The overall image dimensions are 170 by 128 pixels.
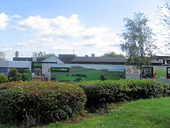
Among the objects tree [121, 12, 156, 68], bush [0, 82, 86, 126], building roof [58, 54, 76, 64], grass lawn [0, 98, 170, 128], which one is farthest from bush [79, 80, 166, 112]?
building roof [58, 54, 76, 64]

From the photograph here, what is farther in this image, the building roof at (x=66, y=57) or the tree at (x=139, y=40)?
the building roof at (x=66, y=57)

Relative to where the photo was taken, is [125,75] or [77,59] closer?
[125,75]

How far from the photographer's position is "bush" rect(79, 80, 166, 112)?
27.0ft

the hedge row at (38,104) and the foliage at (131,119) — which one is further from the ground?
the hedge row at (38,104)

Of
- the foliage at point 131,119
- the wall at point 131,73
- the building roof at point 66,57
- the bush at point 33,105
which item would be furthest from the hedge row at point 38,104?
the building roof at point 66,57

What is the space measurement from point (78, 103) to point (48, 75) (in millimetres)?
35994

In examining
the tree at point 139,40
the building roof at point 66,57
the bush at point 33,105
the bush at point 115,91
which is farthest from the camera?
the building roof at point 66,57

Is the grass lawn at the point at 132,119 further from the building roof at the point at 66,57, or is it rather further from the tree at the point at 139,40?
the building roof at the point at 66,57

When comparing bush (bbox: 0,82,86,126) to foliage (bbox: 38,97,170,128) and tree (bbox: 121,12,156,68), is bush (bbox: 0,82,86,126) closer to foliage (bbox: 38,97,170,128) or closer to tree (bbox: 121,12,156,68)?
foliage (bbox: 38,97,170,128)

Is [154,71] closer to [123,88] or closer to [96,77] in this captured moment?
[96,77]

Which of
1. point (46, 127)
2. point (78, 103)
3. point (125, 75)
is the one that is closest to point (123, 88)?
point (78, 103)

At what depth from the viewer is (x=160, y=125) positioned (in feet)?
Answer: 18.5

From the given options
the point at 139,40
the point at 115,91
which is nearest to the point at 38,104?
the point at 115,91

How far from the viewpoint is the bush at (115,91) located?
324 inches
